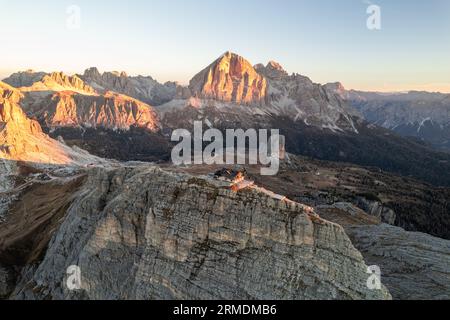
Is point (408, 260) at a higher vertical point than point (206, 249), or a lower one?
lower

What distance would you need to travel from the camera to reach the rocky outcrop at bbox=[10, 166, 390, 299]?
4891cm

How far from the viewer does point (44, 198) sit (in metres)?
141

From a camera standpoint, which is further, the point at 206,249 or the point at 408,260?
the point at 408,260

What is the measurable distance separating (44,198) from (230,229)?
10694 cm

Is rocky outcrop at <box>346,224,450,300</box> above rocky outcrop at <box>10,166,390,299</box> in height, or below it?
below

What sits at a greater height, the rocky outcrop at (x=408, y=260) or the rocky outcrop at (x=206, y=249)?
the rocky outcrop at (x=206, y=249)

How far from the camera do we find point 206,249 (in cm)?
5344

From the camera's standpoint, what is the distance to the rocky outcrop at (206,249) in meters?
48.9

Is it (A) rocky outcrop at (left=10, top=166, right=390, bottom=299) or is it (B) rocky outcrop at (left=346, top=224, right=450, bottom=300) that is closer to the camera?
(A) rocky outcrop at (left=10, top=166, right=390, bottom=299)

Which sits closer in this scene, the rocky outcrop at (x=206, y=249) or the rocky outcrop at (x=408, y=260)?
the rocky outcrop at (x=206, y=249)

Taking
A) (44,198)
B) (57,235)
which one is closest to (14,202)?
(44,198)
